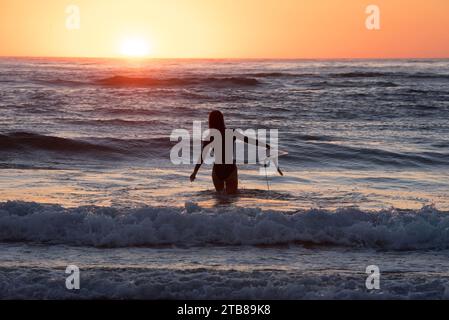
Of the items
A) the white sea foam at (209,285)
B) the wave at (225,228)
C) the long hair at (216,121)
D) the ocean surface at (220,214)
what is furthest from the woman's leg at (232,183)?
the white sea foam at (209,285)

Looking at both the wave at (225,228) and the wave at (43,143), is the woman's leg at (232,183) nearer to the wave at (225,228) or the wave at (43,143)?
the wave at (225,228)

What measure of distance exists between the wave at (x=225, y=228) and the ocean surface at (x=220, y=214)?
0.8 inches

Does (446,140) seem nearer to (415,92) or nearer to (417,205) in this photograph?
(417,205)

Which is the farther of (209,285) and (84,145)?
(84,145)

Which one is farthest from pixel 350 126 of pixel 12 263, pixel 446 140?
pixel 12 263

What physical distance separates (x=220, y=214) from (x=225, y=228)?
1.29ft

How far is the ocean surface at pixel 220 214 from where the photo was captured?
6.80 metres

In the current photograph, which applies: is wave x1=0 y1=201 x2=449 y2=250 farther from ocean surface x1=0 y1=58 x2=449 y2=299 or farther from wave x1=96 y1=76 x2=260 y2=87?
wave x1=96 y1=76 x2=260 y2=87

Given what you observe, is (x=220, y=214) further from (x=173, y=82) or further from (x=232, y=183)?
(x=173, y=82)

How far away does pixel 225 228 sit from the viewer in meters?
8.73

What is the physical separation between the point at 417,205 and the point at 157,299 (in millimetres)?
5683

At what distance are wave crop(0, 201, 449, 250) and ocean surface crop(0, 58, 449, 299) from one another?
0.02 metres

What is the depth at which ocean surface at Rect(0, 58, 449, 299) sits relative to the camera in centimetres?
680

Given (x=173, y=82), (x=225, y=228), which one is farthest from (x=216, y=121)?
(x=173, y=82)
